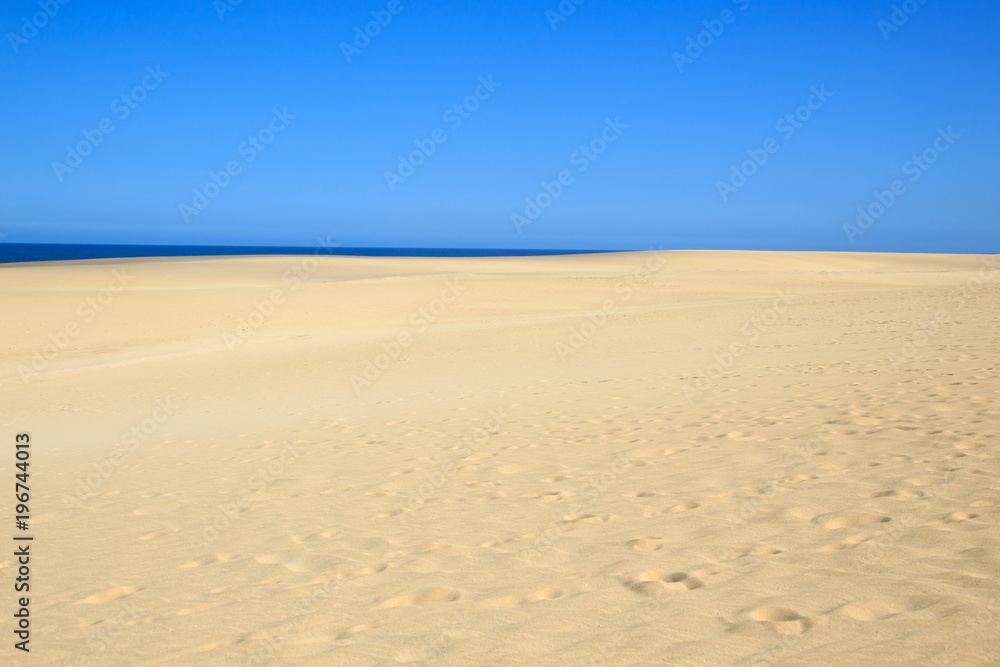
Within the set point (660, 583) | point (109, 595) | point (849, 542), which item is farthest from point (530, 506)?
point (109, 595)

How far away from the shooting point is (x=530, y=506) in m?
5.23

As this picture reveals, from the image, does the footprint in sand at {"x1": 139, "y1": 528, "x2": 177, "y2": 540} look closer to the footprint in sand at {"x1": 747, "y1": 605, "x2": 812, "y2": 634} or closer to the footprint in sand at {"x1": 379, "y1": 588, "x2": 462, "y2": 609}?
the footprint in sand at {"x1": 379, "y1": 588, "x2": 462, "y2": 609}

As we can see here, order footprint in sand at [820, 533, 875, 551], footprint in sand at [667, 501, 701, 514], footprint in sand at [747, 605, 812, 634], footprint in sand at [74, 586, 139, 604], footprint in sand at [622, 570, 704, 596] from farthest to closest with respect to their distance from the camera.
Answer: footprint in sand at [667, 501, 701, 514] < footprint in sand at [74, 586, 139, 604] < footprint in sand at [820, 533, 875, 551] < footprint in sand at [622, 570, 704, 596] < footprint in sand at [747, 605, 812, 634]

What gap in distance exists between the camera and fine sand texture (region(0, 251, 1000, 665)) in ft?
10.9

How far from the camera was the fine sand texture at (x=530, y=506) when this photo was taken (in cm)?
333

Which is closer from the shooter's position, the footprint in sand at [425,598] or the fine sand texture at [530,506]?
the fine sand texture at [530,506]

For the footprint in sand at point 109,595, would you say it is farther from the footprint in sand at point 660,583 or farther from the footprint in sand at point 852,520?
the footprint in sand at point 852,520

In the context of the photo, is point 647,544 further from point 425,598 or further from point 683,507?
point 425,598

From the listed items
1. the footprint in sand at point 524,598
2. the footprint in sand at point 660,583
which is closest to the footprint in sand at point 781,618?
the footprint in sand at point 660,583

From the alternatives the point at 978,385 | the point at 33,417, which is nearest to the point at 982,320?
A: the point at 978,385

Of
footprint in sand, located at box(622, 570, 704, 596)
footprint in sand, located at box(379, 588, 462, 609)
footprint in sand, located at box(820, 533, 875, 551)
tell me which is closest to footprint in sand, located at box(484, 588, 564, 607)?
footprint in sand, located at box(379, 588, 462, 609)

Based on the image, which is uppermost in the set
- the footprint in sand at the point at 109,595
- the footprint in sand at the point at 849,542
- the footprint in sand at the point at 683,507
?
the footprint in sand at the point at 849,542

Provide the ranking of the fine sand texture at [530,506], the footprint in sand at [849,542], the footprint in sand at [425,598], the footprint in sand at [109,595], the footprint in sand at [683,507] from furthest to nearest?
the footprint in sand at [683,507], the footprint in sand at [109,595], the footprint in sand at [849,542], the footprint in sand at [425,598], the fine sand texture at [530,506]

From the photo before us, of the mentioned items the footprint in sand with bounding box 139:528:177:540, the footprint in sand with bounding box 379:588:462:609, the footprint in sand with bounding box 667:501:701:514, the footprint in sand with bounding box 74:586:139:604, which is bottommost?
the footprint in sand with bounding box 139:528:177:540
